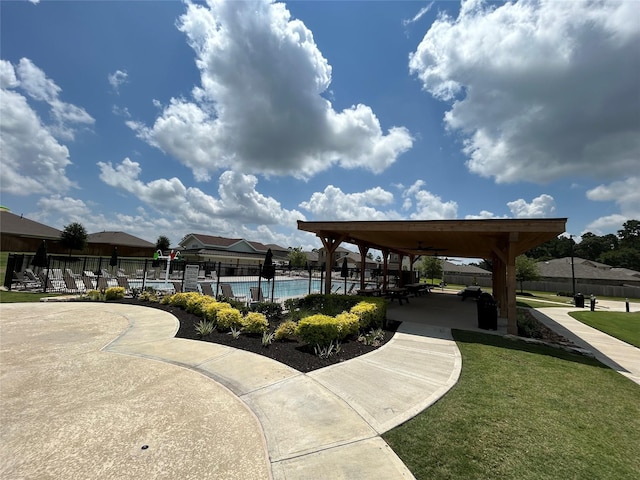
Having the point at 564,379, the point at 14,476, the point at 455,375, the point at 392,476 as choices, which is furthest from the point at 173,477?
the point at 564,379

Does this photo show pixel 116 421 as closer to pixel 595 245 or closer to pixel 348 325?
pixel 348 325

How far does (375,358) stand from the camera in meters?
5.64

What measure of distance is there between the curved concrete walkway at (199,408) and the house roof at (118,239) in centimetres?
3763

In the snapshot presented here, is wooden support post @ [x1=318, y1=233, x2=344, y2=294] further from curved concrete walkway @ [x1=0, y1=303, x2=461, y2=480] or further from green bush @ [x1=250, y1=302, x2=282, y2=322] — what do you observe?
curved concrete walkway @ [x1=0, y1=303, x2=461, y2=480]

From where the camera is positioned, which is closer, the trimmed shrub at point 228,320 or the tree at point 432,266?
the trimmed shrub at point 228,320

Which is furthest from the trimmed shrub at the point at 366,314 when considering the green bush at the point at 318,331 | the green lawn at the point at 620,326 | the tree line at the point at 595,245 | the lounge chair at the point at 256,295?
the tree line at the point at 595,245

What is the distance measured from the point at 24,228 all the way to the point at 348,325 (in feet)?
134

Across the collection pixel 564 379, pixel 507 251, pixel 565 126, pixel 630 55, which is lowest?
Answer: pixel 564 379

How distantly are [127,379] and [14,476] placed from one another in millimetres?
2000

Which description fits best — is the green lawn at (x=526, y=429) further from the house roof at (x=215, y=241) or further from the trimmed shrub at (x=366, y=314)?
the house roof at (x=215, y=241)

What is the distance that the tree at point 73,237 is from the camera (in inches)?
1221

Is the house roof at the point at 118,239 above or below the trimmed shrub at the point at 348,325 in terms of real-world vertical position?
above

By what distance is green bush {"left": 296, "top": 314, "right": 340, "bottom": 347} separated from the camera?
20.0 ft

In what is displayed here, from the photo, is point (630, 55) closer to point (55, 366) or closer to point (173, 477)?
point (173, 477)
